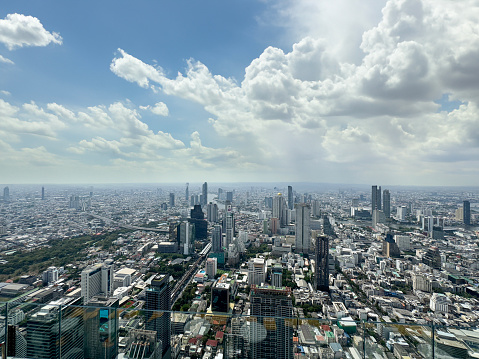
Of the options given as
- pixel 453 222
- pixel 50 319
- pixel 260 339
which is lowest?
pixel 453 222

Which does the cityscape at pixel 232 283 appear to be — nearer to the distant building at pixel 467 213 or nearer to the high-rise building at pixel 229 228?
the distant building at pixel 467 213

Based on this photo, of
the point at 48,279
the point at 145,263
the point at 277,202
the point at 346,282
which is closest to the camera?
the point at 48,279

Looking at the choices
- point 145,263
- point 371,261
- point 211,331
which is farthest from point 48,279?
point 371,261

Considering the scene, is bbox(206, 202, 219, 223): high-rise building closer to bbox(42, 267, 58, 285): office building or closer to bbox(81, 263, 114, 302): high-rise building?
bbox(81, 263, 114, 302): high-rise building

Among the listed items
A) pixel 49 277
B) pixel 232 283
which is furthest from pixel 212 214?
pixel 49 277

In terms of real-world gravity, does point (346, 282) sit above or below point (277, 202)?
below

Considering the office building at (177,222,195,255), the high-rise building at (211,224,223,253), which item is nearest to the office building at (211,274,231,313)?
the high-rise building at (211,224,223,253)

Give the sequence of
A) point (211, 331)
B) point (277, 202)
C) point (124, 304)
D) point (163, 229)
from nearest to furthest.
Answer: point (211, 331), point (124, 304), point (163, 229), point (277, 202)

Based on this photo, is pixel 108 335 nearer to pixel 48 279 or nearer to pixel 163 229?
pixel 48 279
